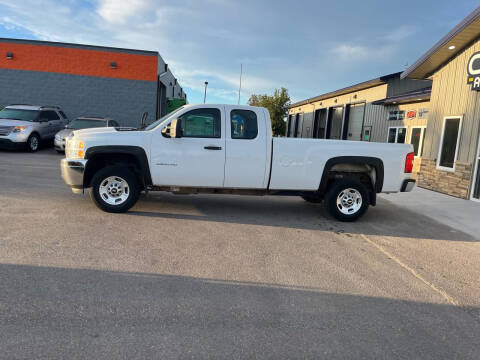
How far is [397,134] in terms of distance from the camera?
17.4m

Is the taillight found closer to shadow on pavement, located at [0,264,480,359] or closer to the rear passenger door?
the rear passenger door

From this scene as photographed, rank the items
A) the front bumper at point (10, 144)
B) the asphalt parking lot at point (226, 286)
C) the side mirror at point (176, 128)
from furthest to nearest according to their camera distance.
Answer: the front bumper at point (10, 144)
the side mirror at point (176, 128)
the asphalt parking lot at point (226, 286)

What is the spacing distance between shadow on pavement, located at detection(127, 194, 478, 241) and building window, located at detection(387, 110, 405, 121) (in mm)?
9583

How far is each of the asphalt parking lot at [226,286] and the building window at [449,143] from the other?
519 centimetres

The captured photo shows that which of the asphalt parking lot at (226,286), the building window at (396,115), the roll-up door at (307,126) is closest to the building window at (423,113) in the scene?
the building window at (396,115)

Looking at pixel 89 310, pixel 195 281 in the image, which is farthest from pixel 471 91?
pixel 89 310

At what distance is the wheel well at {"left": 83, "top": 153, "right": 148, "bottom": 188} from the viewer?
6633mm

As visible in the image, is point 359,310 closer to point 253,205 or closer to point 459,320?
point 459,320

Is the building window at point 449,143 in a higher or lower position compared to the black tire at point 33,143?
higher

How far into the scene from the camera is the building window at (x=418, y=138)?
15.3 m

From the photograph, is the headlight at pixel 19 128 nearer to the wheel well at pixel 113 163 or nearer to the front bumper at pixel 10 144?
the front bumper at pixel 10 144

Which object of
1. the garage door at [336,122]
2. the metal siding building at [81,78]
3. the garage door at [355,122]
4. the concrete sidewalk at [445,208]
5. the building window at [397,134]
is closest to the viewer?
the concrete sidewalk at [445,208]

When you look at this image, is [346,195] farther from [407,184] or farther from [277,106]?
[277,106]

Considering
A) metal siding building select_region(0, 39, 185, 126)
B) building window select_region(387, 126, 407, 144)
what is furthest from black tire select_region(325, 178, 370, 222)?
metal siding building select_region(0, 39, 185, 126)
